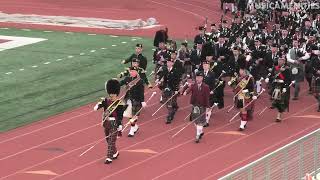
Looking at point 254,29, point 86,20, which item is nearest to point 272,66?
point 254,29

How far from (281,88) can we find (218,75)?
223 cm

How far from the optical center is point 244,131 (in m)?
20.0

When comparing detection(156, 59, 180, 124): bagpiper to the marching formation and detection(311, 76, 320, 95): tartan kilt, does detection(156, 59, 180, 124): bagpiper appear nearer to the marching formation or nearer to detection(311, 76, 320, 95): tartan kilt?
the marching formation

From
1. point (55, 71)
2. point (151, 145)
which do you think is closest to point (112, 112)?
point (151, 145)

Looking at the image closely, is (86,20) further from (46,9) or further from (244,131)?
(244,131)

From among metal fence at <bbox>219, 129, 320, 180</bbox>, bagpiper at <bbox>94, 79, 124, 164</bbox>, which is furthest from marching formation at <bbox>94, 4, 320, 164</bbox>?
metal fence at <bbox>219, 129, 320, 180</bbox>

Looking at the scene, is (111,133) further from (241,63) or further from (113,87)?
(241,63)

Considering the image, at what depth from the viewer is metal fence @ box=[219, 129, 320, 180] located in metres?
11.3

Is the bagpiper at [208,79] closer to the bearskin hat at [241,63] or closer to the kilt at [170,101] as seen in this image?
the bearskin hat at [241,63]

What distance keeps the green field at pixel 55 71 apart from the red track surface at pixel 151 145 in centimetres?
106

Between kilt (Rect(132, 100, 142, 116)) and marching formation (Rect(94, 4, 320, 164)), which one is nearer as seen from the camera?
marching formation (Rect(94, 4, 320, 164))

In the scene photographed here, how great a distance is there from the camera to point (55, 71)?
1099 inches

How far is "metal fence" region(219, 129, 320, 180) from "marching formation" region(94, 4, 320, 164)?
5.26 meters

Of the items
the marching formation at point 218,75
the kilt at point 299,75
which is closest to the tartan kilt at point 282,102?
the marching formation at point 218,75
